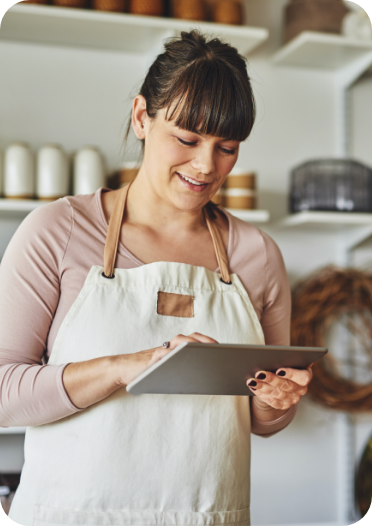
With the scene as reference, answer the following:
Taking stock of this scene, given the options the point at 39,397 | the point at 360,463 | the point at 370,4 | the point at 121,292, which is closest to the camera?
the point at 39,397

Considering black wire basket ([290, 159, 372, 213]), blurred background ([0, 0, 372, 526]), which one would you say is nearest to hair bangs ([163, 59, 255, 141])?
blurred background ([0, 0, 372, 526])

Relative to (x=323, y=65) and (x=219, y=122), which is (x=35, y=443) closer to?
(x=219, y=122)

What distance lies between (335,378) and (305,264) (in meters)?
0.45

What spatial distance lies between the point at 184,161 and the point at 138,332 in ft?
0.98

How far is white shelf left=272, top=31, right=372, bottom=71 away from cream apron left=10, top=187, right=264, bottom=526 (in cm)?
134

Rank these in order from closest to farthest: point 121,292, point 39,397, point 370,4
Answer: point 39,397 → point 121,292 → point 370,4

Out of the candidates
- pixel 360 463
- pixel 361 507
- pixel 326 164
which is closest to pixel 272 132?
pixel 326 164

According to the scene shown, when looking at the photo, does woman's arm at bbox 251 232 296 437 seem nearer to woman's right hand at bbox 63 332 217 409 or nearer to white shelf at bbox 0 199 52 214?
woman's right hand at bbox 63 332 217 409

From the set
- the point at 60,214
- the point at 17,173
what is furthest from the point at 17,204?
the point at 60,214

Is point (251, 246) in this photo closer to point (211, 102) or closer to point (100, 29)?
point (211, 102)

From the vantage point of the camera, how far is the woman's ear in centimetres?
103

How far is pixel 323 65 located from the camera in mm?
2246

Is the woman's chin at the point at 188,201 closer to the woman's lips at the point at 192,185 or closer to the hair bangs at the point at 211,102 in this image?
the woman's lips at the point at 192,185

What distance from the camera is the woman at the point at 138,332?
2.90ft
